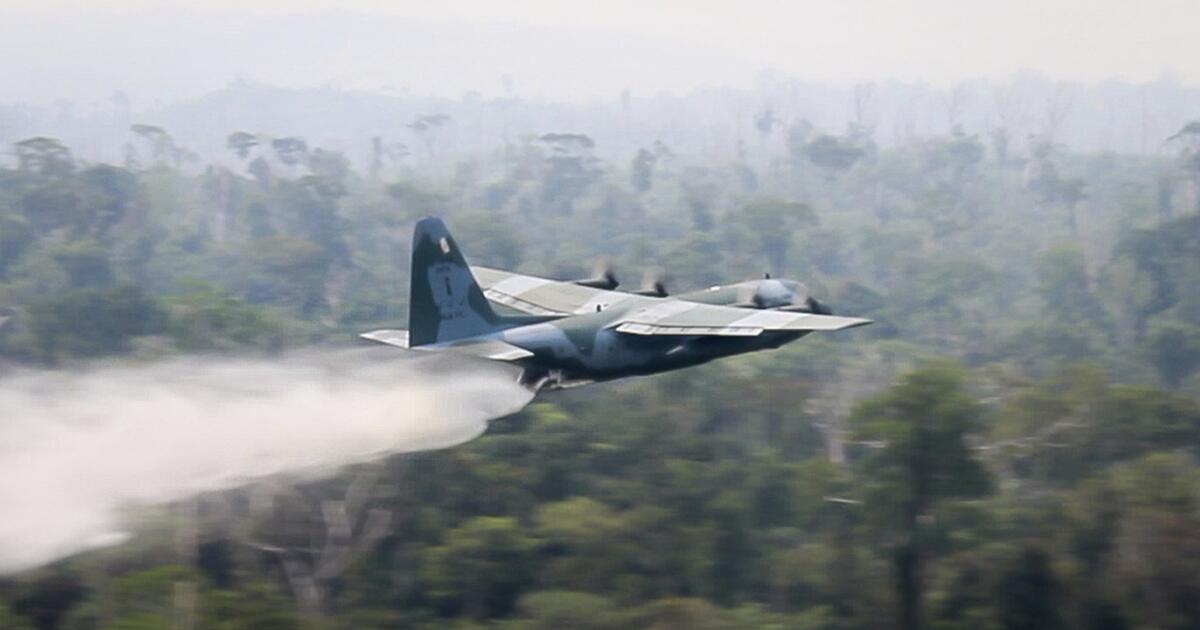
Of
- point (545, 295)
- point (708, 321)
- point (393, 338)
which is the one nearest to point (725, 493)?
point (545, 295)

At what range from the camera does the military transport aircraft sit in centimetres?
3819

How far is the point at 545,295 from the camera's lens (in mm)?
44625

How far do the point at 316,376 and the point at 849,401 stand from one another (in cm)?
3166

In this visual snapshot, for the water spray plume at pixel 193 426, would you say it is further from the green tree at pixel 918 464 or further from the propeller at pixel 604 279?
the green tree at pixel 918 464

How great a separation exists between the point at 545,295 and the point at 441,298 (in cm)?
642

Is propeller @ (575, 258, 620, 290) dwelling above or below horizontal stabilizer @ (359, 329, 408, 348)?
above

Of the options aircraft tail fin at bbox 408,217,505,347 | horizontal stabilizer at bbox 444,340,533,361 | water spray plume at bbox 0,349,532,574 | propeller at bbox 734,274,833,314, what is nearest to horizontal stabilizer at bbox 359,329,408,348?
aircraft tail fin at bbox 408,217,505,347

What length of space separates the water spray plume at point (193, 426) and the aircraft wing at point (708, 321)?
3336mm

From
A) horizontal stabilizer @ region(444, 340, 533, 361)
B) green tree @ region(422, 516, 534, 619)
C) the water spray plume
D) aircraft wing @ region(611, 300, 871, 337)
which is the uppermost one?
aircraft wing @ region(611, 300, 871, 337)

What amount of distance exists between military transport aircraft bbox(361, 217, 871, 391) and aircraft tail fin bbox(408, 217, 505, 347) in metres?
0.02

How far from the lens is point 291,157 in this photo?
17900 centimetres

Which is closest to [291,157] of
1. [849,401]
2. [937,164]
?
[937,164]

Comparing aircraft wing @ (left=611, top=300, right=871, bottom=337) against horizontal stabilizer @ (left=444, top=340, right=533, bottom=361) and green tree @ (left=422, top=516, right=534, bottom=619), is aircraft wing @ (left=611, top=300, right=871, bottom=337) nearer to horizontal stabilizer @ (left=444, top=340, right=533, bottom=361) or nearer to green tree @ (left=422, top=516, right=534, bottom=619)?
horizontal stabilizer @ (left=444, top=340, right=533, bottom=361)

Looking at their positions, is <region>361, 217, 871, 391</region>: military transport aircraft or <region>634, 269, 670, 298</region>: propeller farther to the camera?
<region>634, 269, 670, 298</region>: propeller
